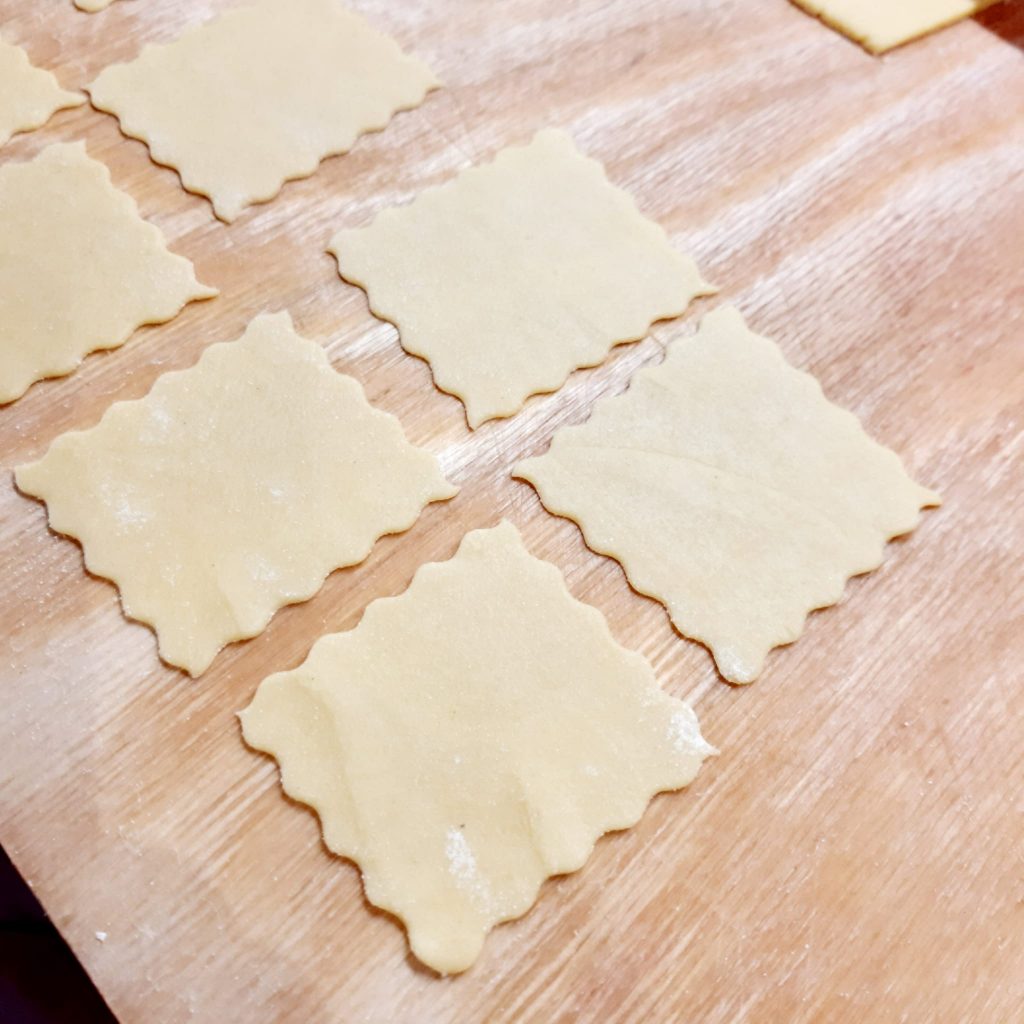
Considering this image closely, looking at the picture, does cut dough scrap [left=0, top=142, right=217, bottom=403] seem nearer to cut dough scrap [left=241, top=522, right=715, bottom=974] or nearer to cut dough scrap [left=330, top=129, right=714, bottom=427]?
cut dough scrap [left=330, top=129, right=714, bottom=427]

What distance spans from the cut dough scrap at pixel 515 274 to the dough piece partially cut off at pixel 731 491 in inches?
3.3

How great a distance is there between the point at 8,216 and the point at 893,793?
Result: 1160 millimetres

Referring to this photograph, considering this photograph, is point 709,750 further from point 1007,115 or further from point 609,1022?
point 1007,115

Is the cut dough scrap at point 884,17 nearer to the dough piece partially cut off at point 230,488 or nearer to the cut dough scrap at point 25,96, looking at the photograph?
the dough piece partially cut off at point 230,488

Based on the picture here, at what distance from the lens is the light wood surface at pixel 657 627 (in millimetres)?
863

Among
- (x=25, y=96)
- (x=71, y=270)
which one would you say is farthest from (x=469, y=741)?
(x=25, y=96)

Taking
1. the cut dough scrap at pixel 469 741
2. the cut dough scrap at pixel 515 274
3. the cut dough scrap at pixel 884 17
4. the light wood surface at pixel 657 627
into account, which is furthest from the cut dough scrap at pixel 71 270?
the cut dough scrap at pixel 884 17

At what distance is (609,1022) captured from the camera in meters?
0.85

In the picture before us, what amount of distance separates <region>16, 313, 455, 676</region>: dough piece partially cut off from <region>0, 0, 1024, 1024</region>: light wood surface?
3 cm

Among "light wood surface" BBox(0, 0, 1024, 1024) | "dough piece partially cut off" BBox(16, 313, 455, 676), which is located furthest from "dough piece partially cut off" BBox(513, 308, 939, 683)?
"dough piece partially cut off" BBox(16, 313, 455, 676)

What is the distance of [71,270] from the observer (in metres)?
1.16

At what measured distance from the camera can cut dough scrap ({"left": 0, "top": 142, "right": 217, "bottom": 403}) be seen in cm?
111

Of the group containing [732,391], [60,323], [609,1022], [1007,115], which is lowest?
[609,1022]

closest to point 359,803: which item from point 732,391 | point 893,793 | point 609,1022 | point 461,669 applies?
point 461,669
